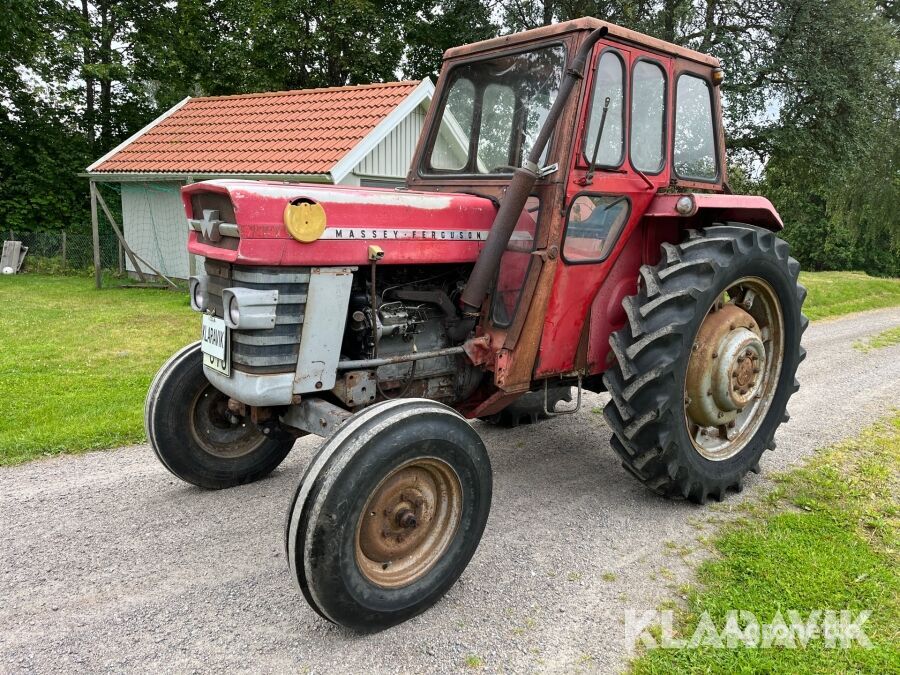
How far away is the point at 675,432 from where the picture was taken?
11.6 ft

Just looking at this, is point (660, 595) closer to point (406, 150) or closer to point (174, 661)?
point (174, 661)

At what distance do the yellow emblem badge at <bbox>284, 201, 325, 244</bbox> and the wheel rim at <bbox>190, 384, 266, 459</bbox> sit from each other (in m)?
1.42

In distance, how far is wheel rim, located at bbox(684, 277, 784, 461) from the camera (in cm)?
383

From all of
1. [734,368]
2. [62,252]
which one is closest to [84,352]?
[734,368]

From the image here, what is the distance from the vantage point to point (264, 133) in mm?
11898

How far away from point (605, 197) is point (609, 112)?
43 cm

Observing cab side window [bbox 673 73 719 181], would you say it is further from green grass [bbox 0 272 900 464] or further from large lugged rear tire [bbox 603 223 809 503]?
green grass [bbox 0 272 900 464]

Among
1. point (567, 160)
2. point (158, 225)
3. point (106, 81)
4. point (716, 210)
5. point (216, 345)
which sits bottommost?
point (158, 225)

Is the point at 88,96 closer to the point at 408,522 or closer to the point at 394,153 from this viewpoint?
the point at 394,153

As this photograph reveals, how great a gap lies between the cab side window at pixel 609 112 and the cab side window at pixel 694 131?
1.73 ft

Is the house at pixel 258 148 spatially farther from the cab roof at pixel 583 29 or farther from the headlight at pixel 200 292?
the headlight at pixel 200 292

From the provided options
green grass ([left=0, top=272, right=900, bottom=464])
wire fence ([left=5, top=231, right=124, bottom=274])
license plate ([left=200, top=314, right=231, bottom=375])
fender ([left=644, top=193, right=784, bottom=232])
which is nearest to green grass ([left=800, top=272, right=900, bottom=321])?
green grass ([left=0, top=272, right=900, bottom=464])

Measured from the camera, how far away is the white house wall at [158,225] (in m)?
13.1

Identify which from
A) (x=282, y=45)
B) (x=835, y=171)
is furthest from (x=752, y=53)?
(x=282, y=45)
